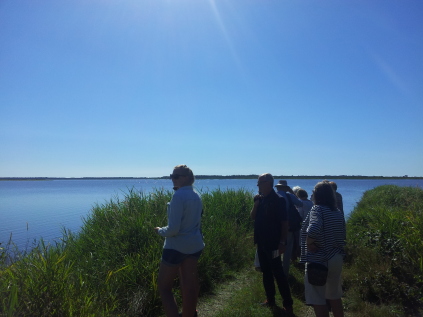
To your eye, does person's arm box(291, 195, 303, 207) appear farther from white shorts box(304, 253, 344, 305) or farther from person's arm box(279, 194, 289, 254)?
white shorts box(304, 253, 344, 305)

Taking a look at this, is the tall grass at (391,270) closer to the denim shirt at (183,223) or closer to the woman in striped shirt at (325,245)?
the woman in striped shirt at (325,245)

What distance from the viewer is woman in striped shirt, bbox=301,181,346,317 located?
347 cm

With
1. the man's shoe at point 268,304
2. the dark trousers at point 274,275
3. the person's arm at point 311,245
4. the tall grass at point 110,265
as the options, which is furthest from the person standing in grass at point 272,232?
the tall grass at point 110,265

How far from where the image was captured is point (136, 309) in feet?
15.0

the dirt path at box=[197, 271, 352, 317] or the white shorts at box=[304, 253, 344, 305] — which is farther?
the dirt path at box=[197, 271, 352, 317]

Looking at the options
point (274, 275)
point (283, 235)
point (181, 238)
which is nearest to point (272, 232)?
point (283, 235)

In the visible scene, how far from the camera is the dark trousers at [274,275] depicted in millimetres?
4539

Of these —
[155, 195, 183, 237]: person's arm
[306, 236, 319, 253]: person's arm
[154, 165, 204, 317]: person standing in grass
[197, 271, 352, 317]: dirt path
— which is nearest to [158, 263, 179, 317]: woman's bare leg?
[154, 165, 204, 317]: person standing in grass

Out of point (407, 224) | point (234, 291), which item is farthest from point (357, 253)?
point (234, 291)

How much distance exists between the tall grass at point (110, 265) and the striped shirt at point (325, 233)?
2.39 meters

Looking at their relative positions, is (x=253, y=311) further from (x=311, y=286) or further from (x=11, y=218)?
(x=11, y=218)

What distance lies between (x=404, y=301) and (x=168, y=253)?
319cm

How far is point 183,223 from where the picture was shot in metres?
3.60

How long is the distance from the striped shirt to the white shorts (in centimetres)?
7
